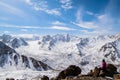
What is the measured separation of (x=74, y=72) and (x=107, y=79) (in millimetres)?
20565

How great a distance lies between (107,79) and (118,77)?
3841 millimetres

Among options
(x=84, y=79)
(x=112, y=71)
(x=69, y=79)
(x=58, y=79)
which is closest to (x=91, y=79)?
(x=84, y=79)

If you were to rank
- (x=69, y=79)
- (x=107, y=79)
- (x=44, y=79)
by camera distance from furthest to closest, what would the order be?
(x=44, y=79) < (x=69, y=79) < (x=107, y=79)

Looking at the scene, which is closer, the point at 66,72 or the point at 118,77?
the point at 118,77

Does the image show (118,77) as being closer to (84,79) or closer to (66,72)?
(84,79)

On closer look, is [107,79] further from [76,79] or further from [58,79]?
[58,79]

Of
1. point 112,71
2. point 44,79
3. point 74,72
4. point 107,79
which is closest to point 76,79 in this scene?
point 107,79

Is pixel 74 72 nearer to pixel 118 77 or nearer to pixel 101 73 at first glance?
pixel 101 73

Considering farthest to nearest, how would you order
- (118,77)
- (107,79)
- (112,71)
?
(112,71), (107,79), (118,77)


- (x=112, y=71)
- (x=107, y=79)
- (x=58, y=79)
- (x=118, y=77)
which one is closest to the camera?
(x=118, y=77)

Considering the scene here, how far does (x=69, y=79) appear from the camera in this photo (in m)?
52.6

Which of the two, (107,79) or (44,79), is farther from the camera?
(44,79)

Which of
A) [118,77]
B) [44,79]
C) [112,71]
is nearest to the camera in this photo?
[118,77]

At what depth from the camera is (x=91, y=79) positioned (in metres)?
49.2
